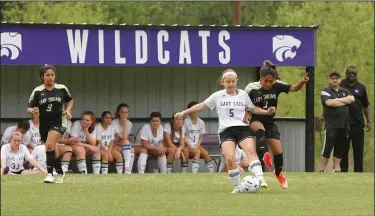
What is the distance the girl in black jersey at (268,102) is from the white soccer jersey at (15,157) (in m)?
6.64

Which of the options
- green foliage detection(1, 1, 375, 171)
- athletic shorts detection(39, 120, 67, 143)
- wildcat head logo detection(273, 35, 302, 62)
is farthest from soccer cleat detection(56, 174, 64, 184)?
green foliage detection(1, 1, 375, 171)

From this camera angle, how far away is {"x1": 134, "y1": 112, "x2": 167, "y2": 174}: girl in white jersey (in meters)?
25.8

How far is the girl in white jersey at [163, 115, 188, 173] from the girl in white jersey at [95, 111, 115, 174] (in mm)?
1326

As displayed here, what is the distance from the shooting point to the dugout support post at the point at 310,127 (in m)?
26.2

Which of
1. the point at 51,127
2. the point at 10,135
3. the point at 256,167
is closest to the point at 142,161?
the point at 10,135

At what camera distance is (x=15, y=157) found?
23.6 meters

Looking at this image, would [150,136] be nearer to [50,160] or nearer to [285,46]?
[285,46]

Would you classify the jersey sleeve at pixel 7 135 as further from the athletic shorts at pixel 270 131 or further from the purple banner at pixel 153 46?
the athletic shorts at pixel 270 131

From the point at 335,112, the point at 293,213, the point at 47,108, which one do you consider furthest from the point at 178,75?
the point at 293,213

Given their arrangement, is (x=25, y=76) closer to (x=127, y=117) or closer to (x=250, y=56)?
(x=127, y=117)

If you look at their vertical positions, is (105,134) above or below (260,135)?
below

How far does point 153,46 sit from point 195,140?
231 cm

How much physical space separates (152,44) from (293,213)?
11.7 m

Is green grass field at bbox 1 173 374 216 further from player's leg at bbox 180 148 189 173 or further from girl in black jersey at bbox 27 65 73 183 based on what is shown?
player's leg at bbox 180 148 189 173
